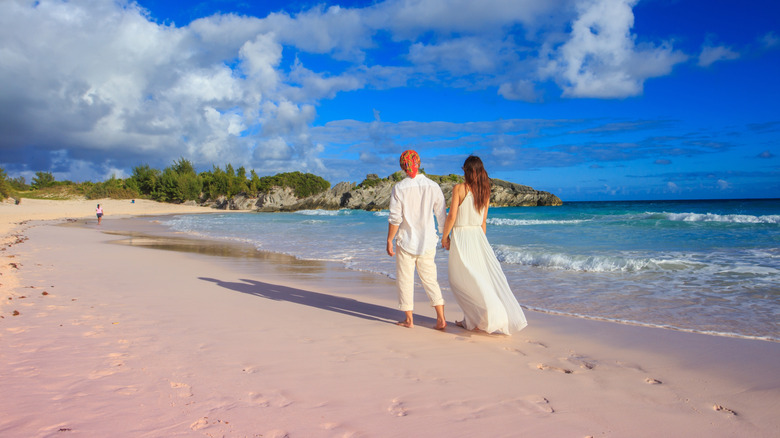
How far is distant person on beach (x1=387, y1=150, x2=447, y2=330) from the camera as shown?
475cm

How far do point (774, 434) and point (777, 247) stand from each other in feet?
42.9

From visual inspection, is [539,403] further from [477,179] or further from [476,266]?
[477,179]

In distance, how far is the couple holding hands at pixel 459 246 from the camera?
4516mm

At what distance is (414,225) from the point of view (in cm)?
476

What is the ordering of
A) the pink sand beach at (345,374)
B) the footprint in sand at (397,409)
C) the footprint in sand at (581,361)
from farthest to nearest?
the footprint in sand at (581,361), the footprint in sand at (397,409), the pink sand beach at (345,374)

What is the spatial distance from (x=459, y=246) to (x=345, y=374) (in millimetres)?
1912

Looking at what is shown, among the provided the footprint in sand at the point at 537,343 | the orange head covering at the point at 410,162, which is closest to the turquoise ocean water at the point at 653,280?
the footprint in sand at the point at 537,343

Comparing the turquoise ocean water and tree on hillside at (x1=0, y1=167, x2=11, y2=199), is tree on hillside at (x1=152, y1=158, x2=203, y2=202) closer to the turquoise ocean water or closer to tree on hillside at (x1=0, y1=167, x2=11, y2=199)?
tree on hillside at (x1=0, y1=167, x2=11, y2=199)

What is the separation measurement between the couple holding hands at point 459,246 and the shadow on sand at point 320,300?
2.19 ft

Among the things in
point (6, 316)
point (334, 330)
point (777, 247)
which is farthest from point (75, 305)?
point (777, 247)

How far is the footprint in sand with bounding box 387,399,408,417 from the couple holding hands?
6.13 feet

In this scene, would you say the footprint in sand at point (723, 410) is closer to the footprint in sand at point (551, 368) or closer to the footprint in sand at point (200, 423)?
the footprint in sand at point (551, 368)

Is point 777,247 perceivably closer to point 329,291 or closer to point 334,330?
point 329,291

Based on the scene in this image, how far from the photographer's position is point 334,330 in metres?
4.70
